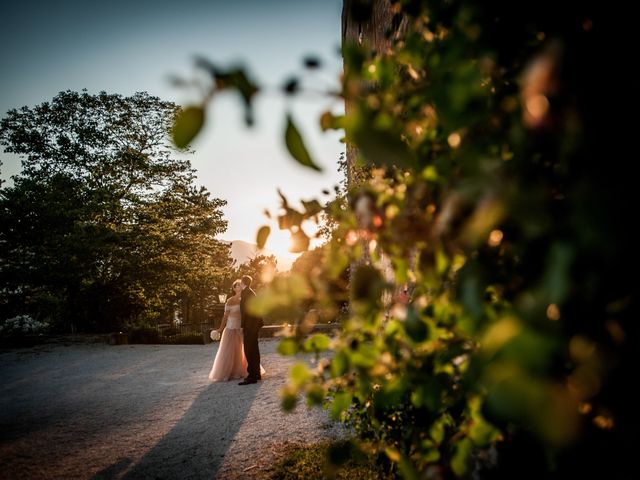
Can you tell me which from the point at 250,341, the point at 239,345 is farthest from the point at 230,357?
the point at 250,341

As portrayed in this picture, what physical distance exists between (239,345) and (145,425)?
3.00 metres

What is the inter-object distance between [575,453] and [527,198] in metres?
0.63

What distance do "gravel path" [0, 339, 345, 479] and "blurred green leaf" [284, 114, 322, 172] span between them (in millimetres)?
4042

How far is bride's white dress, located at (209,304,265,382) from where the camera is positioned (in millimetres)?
7816

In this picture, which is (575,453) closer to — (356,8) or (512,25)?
(512,25)

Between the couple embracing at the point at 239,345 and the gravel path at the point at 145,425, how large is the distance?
1.23ft

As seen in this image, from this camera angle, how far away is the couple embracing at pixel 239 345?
7420mm

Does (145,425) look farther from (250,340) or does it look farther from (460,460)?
(460,460)

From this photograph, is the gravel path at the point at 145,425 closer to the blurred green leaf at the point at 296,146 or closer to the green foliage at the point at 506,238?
the green foliage at the point at 506,238

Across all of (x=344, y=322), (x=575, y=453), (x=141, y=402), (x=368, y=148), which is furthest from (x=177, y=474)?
(x=368, y=148)

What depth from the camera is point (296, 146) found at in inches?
21.6

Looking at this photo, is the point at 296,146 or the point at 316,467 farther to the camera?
the point at 316,467

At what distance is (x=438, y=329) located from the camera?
2.98ft

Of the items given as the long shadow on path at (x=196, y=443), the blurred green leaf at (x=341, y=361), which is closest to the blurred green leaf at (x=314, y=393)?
the blurred green leaf at (x=341, y=361)
